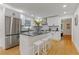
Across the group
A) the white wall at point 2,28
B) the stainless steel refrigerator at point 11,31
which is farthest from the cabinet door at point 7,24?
the white wall at point 2,28

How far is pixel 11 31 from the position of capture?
4.92 m

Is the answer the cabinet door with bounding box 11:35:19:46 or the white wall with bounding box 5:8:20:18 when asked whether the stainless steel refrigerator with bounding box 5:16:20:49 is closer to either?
the cabinet door with bounding box 11:35:19:46

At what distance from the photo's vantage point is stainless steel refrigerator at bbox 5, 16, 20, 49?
4666 millimetres

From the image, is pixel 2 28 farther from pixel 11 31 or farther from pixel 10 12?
pixel 10 12

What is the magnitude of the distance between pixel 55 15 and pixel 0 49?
9.14 ft

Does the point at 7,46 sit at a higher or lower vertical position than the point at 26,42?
lower

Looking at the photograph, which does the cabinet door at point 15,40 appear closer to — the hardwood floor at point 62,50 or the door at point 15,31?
the door at point 15,31

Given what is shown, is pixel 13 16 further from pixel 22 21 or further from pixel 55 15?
pixel 55 15

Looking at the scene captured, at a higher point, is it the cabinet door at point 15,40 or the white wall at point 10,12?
the white wall at point 10,12

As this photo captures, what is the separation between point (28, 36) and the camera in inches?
132

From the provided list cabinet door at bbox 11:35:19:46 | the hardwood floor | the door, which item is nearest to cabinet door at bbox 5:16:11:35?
the door

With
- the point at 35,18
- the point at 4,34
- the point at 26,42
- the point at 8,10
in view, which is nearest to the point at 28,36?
the point at 26,42

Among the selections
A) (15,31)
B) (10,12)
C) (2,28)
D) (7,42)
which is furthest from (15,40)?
(10,12)

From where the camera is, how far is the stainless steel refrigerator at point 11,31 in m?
4.67
